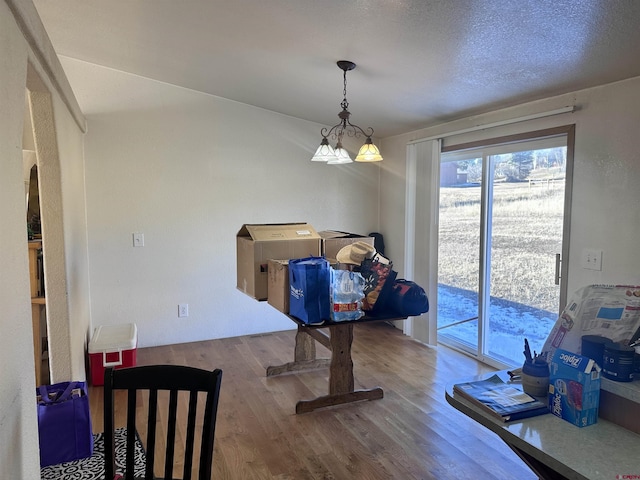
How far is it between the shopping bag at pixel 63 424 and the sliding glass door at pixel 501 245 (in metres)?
3.12

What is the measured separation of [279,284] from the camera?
2.84 m

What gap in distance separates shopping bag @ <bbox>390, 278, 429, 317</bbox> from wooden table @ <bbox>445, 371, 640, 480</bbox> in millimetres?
1351

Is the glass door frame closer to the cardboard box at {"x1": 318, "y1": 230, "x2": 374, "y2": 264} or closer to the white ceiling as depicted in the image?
the white ceiling

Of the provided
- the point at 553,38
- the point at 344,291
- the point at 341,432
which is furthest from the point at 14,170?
the point at 553,38

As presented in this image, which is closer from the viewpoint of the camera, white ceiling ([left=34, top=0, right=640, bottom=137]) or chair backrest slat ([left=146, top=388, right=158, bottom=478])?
chair backrest slat ([left=146, top=388, right=158, bottom=478])

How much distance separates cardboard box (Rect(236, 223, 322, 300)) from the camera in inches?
119

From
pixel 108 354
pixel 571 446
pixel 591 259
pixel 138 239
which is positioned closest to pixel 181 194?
pixel 138 239

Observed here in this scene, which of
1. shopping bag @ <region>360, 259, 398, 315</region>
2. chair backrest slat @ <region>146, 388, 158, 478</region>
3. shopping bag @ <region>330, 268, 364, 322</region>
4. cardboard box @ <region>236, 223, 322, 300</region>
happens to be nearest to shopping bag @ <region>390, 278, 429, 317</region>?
shopping bag @ <region>360, 259, 398, 315</region>

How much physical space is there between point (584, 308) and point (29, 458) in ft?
6.77

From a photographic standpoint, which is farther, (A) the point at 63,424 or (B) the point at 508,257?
(B) the point at 508,257

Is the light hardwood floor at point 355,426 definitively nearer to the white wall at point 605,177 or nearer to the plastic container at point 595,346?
the plastic container at point 595,346

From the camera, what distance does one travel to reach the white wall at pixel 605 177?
2568 millimetres

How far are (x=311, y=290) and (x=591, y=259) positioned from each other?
72.6 inches

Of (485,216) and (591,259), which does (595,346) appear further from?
(485,216)
